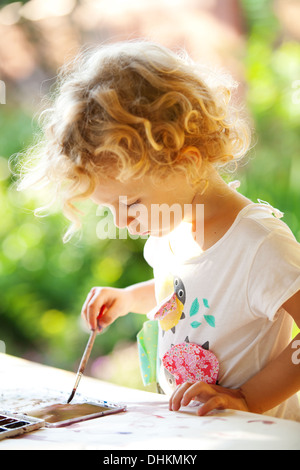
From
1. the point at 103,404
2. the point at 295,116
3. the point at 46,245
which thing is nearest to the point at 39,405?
the point at 103,404

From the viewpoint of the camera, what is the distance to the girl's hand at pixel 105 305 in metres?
0.97

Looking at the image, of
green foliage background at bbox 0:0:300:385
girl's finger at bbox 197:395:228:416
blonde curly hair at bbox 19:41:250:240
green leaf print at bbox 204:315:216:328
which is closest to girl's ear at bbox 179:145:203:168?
blonde curly hair at bbox 19:41:250:240

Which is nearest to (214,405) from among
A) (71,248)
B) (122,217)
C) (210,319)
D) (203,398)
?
(203,398)

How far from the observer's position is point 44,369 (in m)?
1.00

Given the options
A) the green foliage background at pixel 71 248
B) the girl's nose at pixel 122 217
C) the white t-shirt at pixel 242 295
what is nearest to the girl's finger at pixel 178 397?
the white t-shirt at pixel 242 295

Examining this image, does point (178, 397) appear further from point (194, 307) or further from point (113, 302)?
point (113, 302)

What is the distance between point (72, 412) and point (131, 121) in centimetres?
38

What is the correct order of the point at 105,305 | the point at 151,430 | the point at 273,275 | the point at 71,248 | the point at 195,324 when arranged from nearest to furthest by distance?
the point at 151,430
the point at 273,275
the point at 195,324
the point at 105,305
the point at 71,248

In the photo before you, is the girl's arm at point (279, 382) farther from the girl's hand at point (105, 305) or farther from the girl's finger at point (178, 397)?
the girl's hand at point (105, 305)

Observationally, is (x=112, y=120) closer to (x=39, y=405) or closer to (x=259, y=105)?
(x=39, y=405)

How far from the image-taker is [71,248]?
7.02ft

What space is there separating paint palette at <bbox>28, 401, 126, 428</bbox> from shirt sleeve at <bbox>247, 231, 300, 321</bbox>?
0.73ft

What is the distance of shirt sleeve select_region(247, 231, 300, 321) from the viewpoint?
28.6 inches

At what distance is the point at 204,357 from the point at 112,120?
36cm
